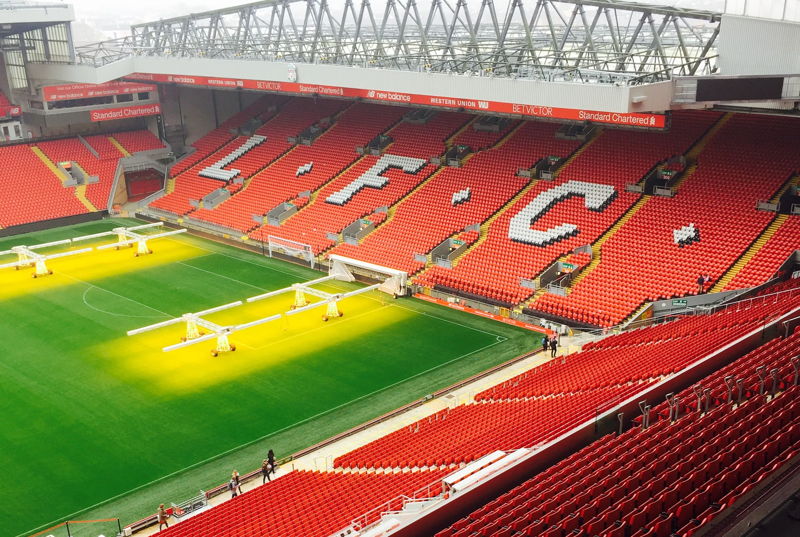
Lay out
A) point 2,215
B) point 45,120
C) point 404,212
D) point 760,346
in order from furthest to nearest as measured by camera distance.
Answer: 1. point 45,120
2. point 2,215
3. point 404,212
4. point 760,346

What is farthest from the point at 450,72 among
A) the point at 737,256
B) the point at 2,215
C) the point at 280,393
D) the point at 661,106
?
the point at 2,215

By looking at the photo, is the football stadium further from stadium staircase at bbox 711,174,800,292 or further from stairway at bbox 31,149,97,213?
stairway at bbox 31,149,97,213

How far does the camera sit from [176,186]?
57094 mm

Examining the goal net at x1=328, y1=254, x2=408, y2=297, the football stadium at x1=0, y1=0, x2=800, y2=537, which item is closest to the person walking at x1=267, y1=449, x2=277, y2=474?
the football stadium at x1=0, y1=0, x2=800, y2=537

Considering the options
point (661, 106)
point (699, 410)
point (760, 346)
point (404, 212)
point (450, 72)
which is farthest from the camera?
point (404, 212)

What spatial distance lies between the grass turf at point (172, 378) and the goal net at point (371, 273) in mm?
800

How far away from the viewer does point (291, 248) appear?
4475cm

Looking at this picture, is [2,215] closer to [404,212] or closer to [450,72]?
[404,212]

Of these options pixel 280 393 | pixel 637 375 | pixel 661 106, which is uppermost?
pixel 661 106

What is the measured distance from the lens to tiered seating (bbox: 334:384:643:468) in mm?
20500

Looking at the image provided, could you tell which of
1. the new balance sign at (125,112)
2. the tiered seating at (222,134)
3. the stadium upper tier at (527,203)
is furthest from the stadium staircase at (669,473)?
the new balance sign at (125,112)

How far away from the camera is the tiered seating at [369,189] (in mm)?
45406

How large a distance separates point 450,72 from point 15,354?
2241 cm

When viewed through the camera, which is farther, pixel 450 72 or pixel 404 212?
pixel 404 212
